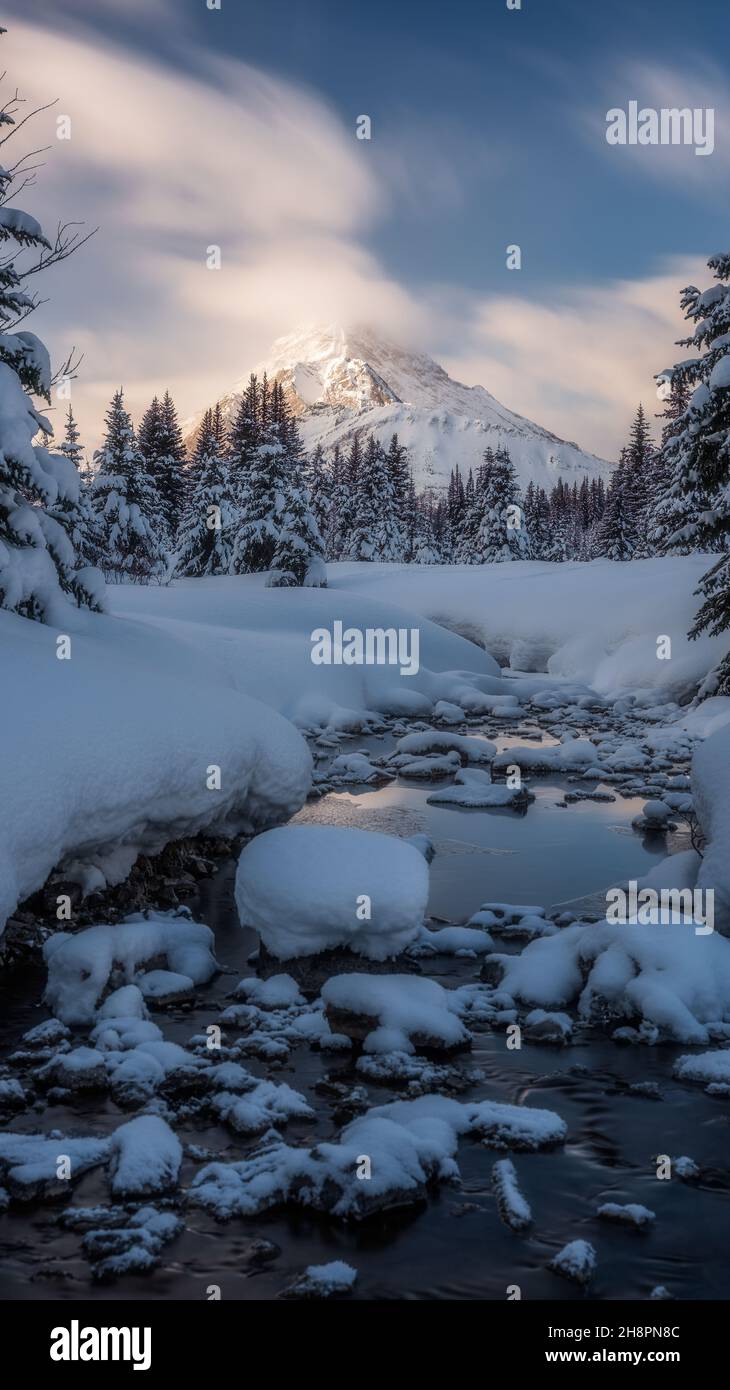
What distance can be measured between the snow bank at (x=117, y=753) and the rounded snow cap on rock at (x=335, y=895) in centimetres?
147

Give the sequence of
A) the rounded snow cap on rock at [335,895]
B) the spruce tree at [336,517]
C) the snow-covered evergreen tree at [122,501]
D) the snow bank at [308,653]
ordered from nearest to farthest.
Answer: the rounded snow cap on rock at [335,895], the snow bank at [308,653], the snow-covered evergreen tree at [122,501], the spruce tree at [336,517]

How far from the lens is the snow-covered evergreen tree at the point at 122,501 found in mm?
40312

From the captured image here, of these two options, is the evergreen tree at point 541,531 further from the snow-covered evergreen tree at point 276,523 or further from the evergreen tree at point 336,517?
the snow-covered evergreen tree at point 276,523

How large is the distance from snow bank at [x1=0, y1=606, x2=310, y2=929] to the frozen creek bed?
133 cm

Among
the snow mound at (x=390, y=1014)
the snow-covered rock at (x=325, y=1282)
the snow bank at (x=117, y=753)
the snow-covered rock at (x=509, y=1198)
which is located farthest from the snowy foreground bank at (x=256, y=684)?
the snow-covered rock at (x=509, y=1198)

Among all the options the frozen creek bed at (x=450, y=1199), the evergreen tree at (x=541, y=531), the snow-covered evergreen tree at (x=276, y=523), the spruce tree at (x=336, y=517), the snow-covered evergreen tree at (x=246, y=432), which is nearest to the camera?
the frozen creek bed at (x=450, y=1199)

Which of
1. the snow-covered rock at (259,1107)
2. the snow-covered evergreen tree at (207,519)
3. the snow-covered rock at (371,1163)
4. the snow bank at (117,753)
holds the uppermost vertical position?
the snow-covered evergreen tree at (207,519)

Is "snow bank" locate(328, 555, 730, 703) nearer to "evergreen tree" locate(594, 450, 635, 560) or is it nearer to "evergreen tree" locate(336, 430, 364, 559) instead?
"evergreen tree" locate(594, 450, 635, 560)

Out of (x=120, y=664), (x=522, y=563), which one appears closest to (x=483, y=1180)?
(x=120, y=664)

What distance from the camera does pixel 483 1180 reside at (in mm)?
5395

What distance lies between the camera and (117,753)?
8.74m

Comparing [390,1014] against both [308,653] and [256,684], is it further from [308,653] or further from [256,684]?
[308,653]
